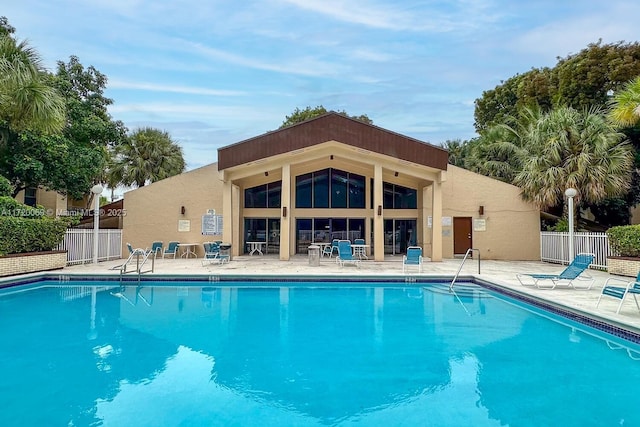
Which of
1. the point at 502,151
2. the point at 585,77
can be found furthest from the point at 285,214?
the point at 585,77

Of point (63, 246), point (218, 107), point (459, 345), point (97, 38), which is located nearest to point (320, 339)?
point (459, 345)

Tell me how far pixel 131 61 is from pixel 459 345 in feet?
58.6

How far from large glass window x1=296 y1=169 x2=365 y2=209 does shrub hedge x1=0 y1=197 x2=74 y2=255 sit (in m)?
9.94

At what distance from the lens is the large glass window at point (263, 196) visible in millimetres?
18906

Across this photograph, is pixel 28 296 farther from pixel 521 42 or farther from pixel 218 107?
pixel 521 42

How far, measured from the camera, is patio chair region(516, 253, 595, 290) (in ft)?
29.7

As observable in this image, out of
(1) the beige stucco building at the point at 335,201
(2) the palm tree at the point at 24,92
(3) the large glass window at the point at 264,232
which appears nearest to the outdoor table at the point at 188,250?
(1) the beige stucco building at the point at 335,201

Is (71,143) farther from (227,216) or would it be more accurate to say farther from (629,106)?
(629,106)

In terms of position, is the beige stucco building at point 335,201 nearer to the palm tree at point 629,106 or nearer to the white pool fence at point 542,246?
the white pool fence at point 542,246

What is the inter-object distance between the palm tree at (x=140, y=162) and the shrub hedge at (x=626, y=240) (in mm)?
23133

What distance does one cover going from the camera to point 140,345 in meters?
6.02

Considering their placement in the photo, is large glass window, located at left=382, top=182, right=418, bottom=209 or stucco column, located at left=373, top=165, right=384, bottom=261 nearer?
stucco column, located at left=373, top=165, right=384, bottom=261

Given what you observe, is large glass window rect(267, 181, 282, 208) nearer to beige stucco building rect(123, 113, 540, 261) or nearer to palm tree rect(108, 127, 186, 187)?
beige stucco building rect(123, 113, 540, 261)

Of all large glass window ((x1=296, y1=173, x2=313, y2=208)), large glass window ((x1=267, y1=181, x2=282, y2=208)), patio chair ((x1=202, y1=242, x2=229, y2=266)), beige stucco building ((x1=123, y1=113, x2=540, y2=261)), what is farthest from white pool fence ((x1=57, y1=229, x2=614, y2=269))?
large glass window ((x1=296, y1=173, x2=313, y2=208))
